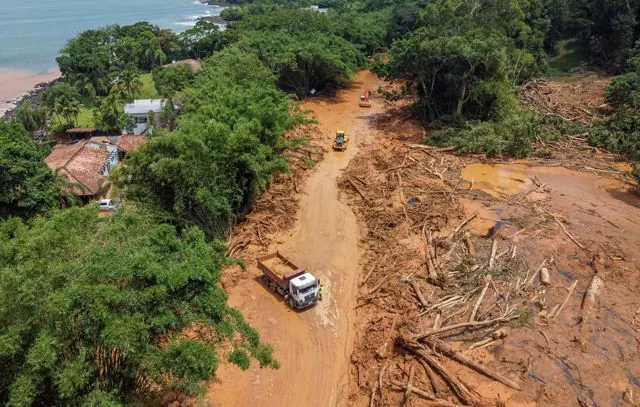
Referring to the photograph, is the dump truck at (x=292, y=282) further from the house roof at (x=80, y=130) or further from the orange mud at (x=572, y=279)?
the house roof at (x=80, y=130)

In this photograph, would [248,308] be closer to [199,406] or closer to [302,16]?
[199,406]

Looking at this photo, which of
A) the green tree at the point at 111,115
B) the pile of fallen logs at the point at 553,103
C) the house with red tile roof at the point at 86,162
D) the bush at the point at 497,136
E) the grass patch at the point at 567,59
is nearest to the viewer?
the bush at the point at 497,136

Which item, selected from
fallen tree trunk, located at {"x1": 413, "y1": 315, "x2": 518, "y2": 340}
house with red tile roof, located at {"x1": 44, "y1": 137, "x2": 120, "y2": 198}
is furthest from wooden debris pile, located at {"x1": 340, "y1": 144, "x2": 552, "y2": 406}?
house with red tile roof, located at {"x1": 44, "y1": 137, "x2": 120, "y2": 198}

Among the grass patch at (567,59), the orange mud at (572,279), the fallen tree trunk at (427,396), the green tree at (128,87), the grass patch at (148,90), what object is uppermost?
the grass patch at (567,59)

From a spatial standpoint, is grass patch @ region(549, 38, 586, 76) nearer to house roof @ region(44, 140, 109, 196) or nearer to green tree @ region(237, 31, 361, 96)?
green tree @ region(237, 31, 361, 96)

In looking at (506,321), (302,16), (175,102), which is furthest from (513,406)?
(302,16)

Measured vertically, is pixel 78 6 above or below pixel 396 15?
below

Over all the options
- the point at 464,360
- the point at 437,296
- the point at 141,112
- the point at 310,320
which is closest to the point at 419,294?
the point at 437,296

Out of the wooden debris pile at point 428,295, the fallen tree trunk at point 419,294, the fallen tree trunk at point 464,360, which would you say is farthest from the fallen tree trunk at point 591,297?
the fallen tree trunk at point 419,294
